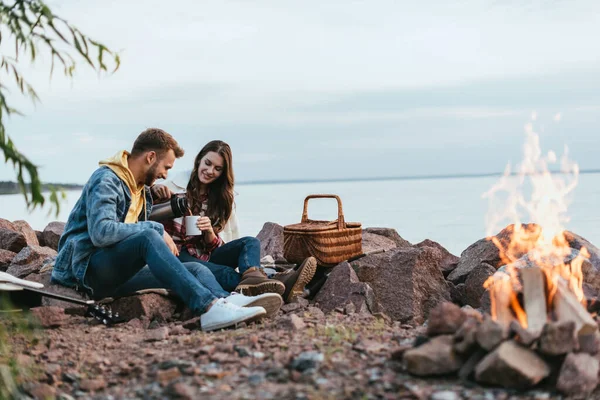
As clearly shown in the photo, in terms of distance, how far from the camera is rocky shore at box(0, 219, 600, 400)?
346 cm

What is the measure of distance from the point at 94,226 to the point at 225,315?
113cm

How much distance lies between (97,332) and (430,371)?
8.45 ft

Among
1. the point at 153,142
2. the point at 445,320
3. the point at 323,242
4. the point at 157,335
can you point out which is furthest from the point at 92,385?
the point at 323,242

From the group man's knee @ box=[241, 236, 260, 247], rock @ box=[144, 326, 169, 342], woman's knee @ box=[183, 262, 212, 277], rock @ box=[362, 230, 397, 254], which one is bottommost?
rock @ box=[144, 326, 169, 342]

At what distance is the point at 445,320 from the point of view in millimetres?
3812

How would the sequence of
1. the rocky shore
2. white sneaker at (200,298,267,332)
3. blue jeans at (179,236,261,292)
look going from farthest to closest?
blue jeans at (179,236,261,292), white sneaker at (200,298,267,332), the rocky shore

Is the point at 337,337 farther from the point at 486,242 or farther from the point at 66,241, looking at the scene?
the point at 486,242

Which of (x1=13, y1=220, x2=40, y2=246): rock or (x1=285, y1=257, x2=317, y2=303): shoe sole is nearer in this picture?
(x1=285, y1=257, x2=317, y2=303): shoe sole

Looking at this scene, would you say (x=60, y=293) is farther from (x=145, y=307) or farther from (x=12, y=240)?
(x=12, y=240)

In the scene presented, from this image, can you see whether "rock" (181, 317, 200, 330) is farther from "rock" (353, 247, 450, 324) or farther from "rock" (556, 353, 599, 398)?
"rock" (556, 353, 599, 398)

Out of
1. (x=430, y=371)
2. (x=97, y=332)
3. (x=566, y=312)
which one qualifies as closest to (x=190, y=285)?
(x=97, y=332)

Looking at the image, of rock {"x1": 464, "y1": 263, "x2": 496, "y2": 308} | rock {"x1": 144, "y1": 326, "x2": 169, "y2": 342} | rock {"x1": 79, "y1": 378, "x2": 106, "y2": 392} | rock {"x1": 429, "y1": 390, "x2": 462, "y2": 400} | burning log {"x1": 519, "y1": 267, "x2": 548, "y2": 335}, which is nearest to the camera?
rock {"x1": 429, "y1": 390, "x2": 462, "y2": 400}

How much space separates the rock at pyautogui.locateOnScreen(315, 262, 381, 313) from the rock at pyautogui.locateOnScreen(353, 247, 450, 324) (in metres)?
0.25

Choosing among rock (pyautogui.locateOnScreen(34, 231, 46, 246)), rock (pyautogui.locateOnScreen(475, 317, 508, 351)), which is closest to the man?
rock (pyautogui.locateOnScreen(475, 317, 508, 351))
